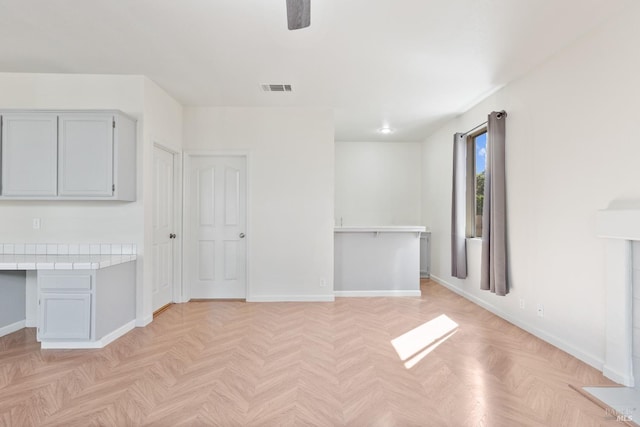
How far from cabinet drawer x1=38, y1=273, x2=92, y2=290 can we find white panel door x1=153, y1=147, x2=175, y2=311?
1132 millimetres

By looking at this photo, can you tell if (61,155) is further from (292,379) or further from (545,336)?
(545,336)

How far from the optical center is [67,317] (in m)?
3.11

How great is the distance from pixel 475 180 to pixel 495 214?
1.34 meters

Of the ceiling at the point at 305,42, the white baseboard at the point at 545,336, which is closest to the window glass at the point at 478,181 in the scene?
the ceiling at the point at 305,42

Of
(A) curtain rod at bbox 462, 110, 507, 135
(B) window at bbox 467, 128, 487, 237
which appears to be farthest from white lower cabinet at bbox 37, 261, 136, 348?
(B) window at bbox 467, 128, 487, 237

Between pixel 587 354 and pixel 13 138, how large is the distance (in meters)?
5.54

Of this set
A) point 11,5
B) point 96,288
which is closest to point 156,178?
point 96,288

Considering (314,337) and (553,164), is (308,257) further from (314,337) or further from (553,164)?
(553,164)

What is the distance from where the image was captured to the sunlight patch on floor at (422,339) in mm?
2977

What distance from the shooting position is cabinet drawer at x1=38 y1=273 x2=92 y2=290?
3080mm

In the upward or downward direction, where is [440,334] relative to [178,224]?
downward

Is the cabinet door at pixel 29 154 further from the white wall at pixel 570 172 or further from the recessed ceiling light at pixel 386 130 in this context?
the white wall at pixel 570 172

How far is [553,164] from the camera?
126 inches

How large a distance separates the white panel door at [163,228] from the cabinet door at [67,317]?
1132 mm
